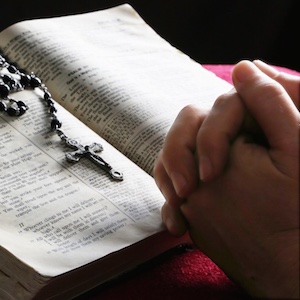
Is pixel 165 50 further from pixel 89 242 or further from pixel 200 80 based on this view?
pixel 89 242

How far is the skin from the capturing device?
465mm

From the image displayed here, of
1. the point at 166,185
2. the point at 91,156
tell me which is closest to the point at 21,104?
the point at 91,156

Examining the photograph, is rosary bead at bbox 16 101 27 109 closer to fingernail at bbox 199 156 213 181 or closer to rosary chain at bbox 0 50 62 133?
rosary chain at bbox 0 50 62 133

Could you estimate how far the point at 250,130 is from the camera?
1.75ft

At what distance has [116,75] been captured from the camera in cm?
78

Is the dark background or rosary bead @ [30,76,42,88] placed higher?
rosary bead @ [30,76,42,88]

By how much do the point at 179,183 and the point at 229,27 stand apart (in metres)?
1.16

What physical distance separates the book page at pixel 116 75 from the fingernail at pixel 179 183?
140 millimetres

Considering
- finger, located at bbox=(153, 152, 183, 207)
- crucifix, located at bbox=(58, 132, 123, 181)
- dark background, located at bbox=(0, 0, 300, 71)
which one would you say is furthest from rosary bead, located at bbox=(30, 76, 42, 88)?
dark background, located at bbox=(0, 0, 300, 71)

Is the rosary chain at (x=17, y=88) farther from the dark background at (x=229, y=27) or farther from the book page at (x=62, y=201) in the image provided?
the dark background at (x=229, y=27)

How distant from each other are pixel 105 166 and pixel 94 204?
0.06m

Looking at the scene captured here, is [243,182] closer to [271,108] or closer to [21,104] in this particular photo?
[271,108]

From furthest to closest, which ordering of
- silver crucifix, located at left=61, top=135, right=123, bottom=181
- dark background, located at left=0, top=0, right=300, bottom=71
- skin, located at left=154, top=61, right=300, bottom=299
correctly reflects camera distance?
dark background, located at left=0, top=0, right=300, bottom=71 → silver crucifix, located at left=61, top=135, right=123, bottom=181 → skin, located at left=154, top=61, right=300, bottom=299

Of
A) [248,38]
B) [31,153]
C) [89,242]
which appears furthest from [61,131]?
[248,38]
